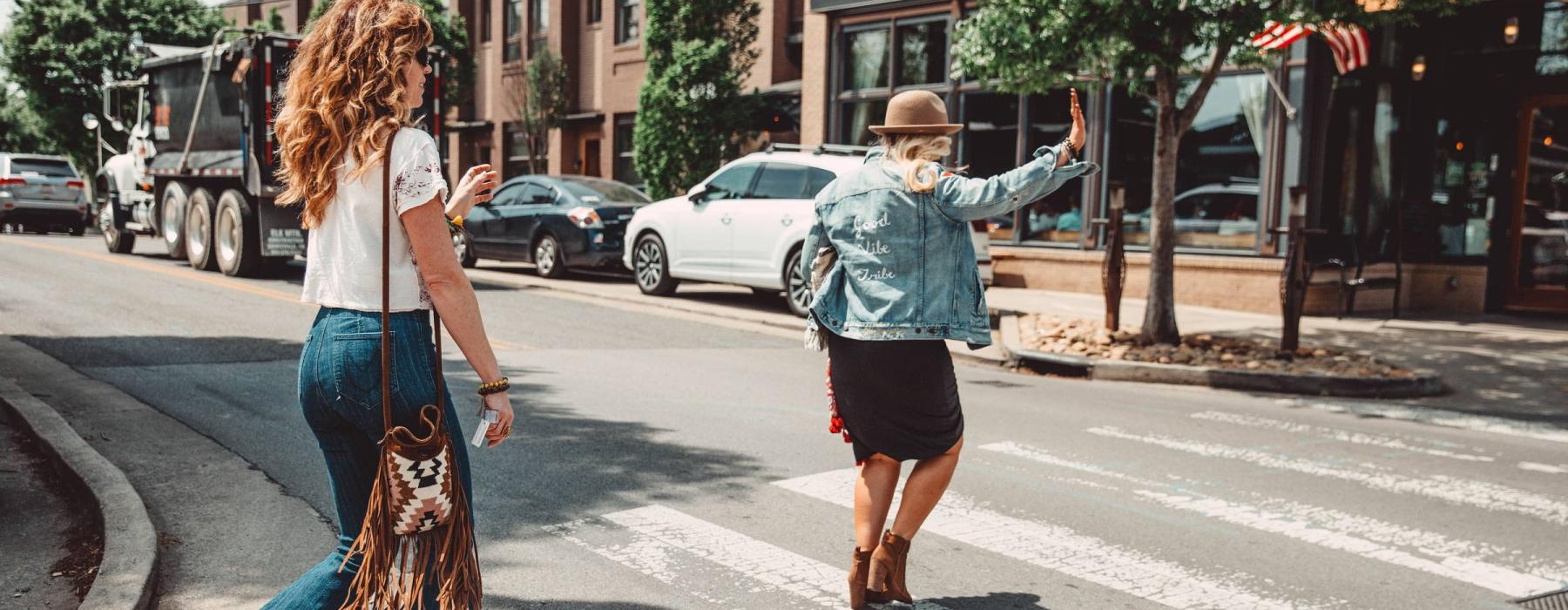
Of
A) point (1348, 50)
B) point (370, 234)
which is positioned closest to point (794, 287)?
point (1348, 50)

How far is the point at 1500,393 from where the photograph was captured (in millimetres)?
9547

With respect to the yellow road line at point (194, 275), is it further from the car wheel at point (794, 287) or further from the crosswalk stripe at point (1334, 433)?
the crosswalk stripe at point (1334, 433)

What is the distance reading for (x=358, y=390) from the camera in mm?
2732

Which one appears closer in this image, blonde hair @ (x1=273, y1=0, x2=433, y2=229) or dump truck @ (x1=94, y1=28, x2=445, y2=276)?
blonde hair @ (x1=273, y1=0, x2=433, y2=229)

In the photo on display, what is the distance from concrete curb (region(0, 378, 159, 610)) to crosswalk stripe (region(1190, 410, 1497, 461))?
6.25 m

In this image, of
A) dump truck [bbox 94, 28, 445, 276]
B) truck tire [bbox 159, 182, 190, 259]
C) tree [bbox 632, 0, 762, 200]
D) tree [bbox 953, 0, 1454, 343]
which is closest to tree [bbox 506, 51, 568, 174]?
tree [bbox 632, 0, 762, 200]

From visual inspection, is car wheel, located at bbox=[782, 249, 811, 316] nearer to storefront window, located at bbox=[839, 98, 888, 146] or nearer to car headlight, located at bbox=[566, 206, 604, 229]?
car headlight, located at bbox=[566, 206, 604, 229]

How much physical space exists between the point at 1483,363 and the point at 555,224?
10767mm

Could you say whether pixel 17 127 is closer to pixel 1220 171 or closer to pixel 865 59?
pixel 865 59

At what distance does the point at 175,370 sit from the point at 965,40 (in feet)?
23.2

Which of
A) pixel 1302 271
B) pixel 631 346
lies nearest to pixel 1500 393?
pixel 1302 271

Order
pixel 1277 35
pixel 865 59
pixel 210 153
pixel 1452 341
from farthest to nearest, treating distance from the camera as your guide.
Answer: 1. pixel 865 59
2. pixel 210 153
3. pixel 1452 341
4. pixel 1277 35

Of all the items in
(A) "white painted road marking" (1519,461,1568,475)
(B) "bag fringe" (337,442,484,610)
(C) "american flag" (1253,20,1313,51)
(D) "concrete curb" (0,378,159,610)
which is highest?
(C) "american flag" (1253,20,1313,51)

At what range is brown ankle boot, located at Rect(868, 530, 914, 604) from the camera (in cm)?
404
